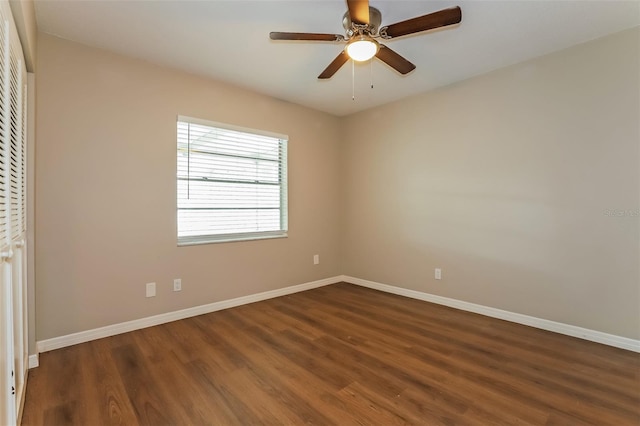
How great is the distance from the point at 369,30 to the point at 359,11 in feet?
0.79

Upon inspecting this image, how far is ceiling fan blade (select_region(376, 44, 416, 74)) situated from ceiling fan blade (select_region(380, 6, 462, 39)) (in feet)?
0.48

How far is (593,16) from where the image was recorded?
223 centimetres

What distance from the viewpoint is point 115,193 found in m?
2.71

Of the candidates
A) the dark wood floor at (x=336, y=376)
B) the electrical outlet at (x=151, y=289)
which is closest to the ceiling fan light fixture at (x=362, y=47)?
the dark wood floor at (x=336, y=376)

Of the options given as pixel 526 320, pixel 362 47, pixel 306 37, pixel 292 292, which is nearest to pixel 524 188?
pixel 526 320

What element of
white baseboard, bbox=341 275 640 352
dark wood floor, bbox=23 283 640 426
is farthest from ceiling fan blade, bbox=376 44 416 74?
white baseboard, bbox=341 275 640 352

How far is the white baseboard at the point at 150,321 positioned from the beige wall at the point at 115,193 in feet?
0.17

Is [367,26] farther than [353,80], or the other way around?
[353,80]

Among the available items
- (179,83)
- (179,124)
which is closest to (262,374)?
(179,124)

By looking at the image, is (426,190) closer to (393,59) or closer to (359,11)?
(393,59)

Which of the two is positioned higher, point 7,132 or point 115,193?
point 7,132

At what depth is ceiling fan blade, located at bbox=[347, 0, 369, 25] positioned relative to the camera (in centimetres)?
170

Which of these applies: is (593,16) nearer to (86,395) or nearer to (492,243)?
(492,243)

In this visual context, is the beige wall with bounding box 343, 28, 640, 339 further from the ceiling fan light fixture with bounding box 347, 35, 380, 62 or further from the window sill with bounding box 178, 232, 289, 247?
the ceiling fan light fixture with bounding box 347, 35, 380, 62
